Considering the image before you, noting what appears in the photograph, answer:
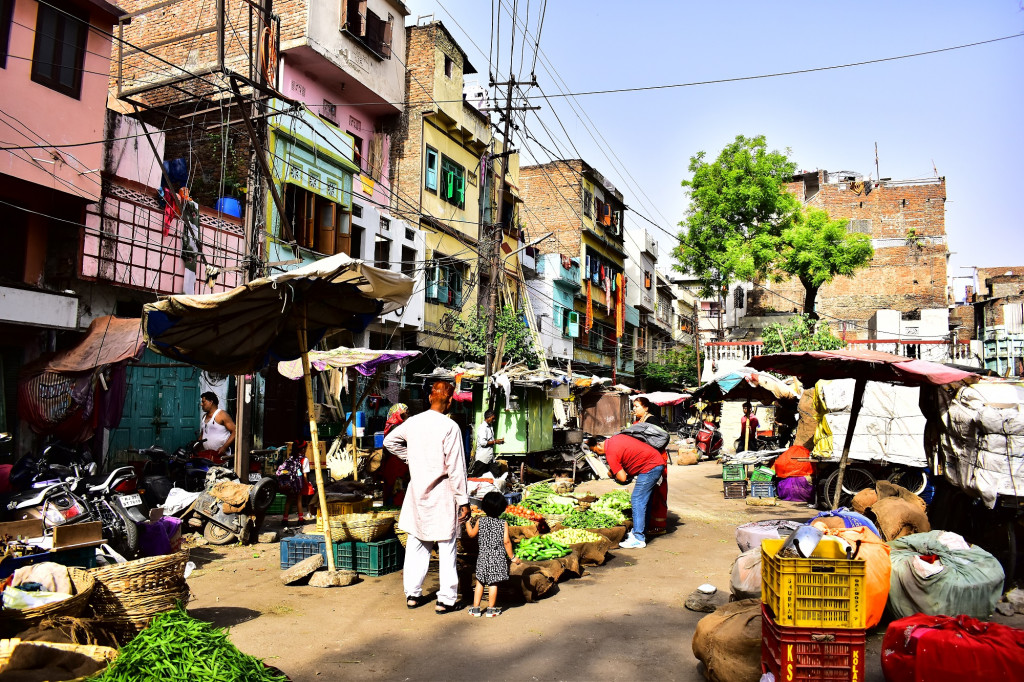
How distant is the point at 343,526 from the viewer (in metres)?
7.40

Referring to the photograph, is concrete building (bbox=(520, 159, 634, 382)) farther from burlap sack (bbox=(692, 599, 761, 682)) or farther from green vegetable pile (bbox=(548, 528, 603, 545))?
burlap sack (bbox=(692, 599, 761, 682))

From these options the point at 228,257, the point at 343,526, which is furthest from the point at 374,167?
the point at 343,526

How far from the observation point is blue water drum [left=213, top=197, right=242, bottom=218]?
16359 millimetres

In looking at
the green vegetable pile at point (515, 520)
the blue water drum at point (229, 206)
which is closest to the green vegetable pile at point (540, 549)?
the green vegetable pile at point (515, 520)

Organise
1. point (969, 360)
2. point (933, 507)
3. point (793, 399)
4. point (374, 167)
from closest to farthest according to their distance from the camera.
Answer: point (933, 507) → point (793, 399) → point (374, 167) → point (969, 360)

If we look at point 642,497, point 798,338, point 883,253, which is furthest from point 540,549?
point 883,253

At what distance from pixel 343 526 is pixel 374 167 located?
62.5 ft

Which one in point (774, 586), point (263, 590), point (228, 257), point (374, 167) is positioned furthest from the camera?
point (374, 167)

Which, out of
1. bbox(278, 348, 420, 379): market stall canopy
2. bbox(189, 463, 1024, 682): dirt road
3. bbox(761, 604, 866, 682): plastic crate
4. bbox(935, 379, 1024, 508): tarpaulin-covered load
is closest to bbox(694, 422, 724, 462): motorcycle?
bbox(278, 348, 420, 379): market stall canopy

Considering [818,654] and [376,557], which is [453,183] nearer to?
[376,557]

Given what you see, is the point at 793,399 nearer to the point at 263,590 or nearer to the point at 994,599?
the point at 994,599

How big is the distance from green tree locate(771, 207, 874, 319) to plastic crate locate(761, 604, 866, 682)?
100 feet

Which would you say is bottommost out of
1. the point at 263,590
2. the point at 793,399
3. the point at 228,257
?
the point at 263,590

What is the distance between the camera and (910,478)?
40.8ft
